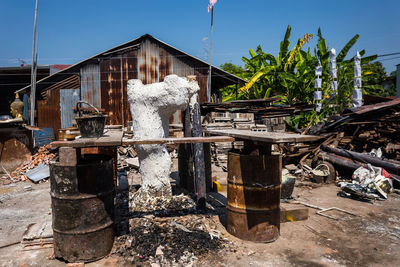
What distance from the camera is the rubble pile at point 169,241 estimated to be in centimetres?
361

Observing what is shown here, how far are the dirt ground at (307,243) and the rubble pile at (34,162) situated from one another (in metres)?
→ 2.78

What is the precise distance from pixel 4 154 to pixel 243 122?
8.16 metres

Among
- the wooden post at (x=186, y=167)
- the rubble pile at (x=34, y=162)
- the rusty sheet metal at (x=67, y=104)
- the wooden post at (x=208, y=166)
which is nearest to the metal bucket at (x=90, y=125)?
the wooden post at (x=186, y=167)

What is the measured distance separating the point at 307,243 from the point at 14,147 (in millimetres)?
9302

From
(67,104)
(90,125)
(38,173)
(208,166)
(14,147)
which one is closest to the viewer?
(90,125)

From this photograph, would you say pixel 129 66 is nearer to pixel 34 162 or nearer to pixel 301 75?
pixel 34 162

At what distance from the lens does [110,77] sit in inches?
464

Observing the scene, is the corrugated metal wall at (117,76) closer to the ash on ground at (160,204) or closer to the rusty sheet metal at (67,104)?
the rusty sheet metal at (67,104)

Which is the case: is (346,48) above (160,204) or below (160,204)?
above

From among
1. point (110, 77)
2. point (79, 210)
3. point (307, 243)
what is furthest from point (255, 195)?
point (110, 77)

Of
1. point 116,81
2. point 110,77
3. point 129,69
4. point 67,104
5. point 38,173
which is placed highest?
point 129,69

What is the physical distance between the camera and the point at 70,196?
347 cm

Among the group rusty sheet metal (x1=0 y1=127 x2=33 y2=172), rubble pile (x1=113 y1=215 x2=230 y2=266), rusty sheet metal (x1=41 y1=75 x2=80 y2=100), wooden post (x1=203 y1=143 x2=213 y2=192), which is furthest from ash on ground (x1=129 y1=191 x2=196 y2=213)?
rusty sheet metal (x1=41 y1=75 x2=80 y2=100)

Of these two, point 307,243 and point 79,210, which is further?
point 307,243
